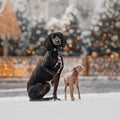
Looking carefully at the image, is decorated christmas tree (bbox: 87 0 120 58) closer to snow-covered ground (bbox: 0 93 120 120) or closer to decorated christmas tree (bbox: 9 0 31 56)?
decorated christmas tree (bbox: 9 0 31 56)

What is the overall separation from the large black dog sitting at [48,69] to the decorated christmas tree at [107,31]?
1707cm

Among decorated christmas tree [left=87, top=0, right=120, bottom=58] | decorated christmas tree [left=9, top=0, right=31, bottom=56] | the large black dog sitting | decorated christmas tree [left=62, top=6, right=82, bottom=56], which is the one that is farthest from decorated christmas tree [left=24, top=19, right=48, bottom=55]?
the large black dog sitting

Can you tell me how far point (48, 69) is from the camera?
→ 309 inches

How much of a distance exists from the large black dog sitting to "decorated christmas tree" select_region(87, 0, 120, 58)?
1707 cm

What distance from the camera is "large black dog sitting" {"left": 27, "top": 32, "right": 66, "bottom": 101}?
25.7 feet

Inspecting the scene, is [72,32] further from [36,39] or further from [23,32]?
[23,32]

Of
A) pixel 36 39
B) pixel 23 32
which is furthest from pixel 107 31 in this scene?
pixel 23 32

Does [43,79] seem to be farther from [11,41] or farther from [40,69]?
[11,41]

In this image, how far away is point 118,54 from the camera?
25141mm

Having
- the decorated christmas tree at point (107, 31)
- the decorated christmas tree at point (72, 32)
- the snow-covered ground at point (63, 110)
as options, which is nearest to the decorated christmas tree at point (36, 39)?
the decorated christmas tree at point (72, 32)

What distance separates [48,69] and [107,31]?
57.1 feet

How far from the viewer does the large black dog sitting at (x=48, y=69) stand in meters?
7.84

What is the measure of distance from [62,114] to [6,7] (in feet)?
60.3

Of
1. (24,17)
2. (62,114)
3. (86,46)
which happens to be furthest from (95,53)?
(62,114)
